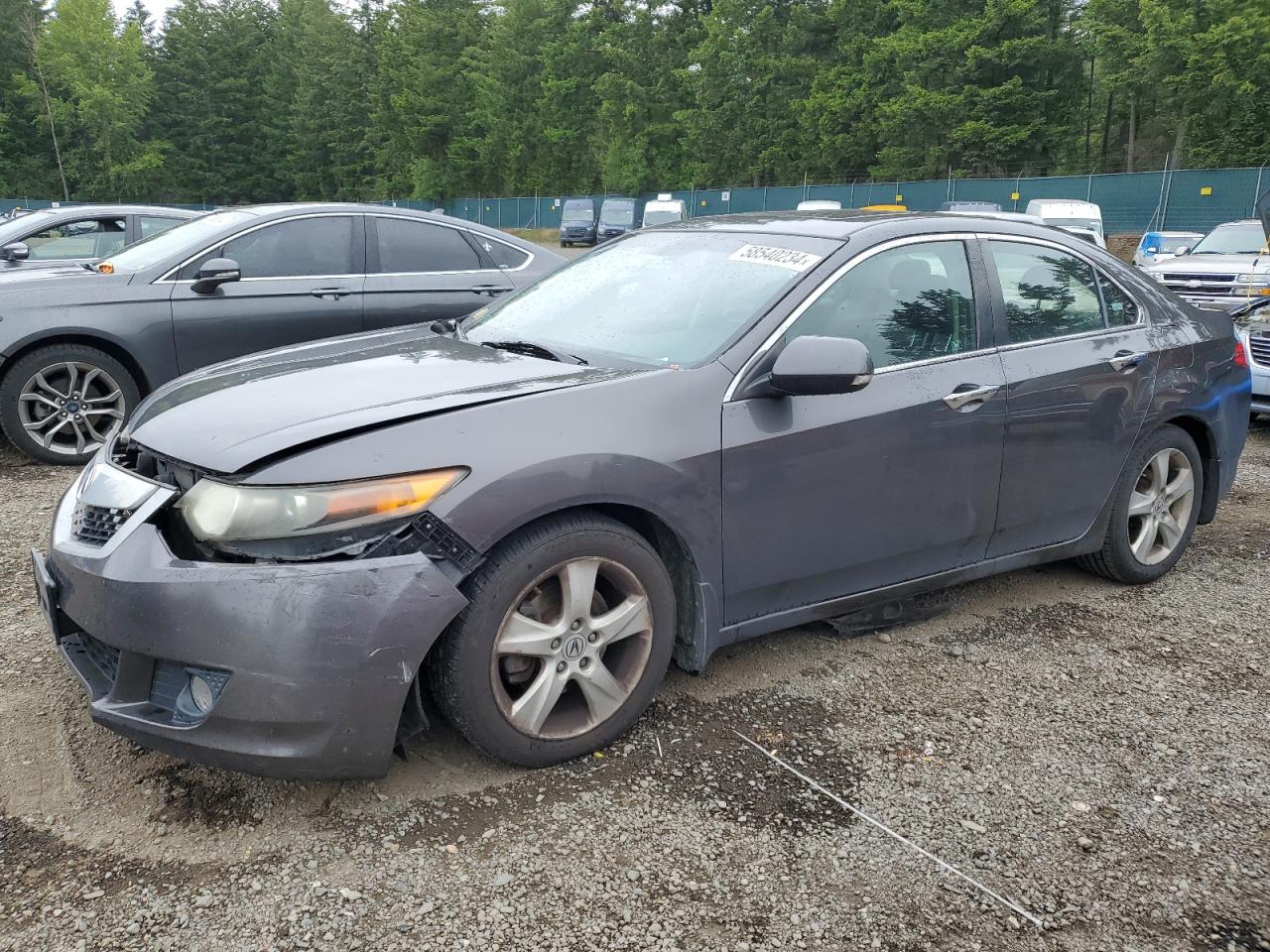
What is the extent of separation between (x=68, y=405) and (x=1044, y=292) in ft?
18.0

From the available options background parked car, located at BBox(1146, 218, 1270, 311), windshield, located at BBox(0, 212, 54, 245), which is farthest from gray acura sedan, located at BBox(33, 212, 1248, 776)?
background parked car, located at BBox(1146, 218, 1270, 311)

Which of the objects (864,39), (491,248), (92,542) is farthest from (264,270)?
(864,39)

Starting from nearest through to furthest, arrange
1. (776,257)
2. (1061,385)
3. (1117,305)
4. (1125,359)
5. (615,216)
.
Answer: (776,257) → (1061,385) → (1125,359) → (1117,305) → (615,216)

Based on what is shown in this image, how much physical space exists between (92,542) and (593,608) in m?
1.35

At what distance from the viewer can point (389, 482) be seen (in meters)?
2.52

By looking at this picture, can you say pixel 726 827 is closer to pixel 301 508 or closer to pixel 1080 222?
pixel 301 508

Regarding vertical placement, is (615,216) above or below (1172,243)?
above

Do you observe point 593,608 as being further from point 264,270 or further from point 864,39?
point 864,39

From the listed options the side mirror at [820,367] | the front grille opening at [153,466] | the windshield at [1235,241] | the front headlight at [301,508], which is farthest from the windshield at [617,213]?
the front headlight at [301,508]

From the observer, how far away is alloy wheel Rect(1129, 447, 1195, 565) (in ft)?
14.4

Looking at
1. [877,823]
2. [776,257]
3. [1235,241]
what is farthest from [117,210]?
[1235,241]

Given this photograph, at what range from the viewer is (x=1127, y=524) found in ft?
14.3

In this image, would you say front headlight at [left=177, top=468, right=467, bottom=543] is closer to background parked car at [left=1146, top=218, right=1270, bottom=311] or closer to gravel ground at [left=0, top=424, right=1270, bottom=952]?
gravel ground at [left=0, top=424, right=1270, bottom=952]

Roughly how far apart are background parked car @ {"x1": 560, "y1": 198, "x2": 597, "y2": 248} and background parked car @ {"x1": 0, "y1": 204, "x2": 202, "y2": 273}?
31905 mm
